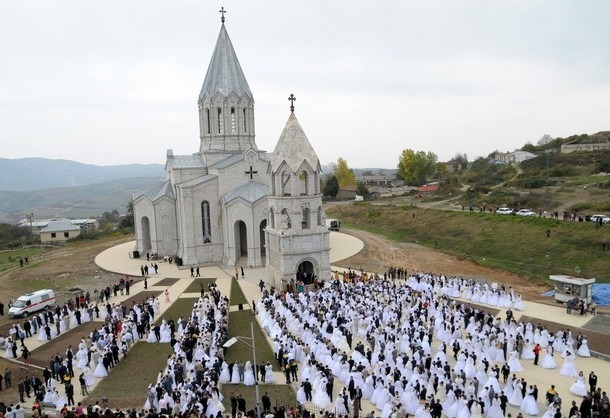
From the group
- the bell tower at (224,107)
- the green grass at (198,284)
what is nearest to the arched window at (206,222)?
the bell tower at (224,107)

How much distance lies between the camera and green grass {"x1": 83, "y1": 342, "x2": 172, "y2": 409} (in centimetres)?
1767

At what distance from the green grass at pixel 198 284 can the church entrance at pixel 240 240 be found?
15.6 ft

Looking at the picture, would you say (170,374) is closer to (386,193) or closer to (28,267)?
(28,267)

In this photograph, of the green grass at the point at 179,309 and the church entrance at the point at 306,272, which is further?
the church entrance at the point at 306,272

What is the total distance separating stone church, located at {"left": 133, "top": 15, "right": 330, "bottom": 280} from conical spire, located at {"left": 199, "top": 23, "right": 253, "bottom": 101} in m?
0.09

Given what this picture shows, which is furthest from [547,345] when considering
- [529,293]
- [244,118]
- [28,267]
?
[28,267]

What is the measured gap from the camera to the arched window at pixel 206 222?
1645 inches

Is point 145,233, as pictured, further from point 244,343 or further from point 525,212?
point 525,212

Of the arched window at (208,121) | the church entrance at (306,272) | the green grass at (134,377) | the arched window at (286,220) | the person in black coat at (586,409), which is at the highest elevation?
the arched window at (208,121)

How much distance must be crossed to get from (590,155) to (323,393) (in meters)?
81.1

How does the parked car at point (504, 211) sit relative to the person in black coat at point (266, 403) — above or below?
above

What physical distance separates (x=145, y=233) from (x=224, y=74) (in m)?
16.8

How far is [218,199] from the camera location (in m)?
42.0

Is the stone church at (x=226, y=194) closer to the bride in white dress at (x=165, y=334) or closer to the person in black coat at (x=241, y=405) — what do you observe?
the bride in white dress at (x=165, y=334)
